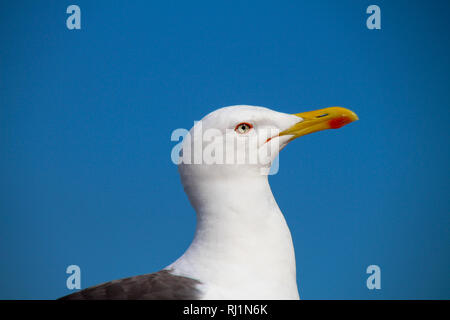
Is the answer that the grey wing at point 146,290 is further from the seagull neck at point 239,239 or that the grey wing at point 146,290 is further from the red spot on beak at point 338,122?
the red spot on beak at point 338,122

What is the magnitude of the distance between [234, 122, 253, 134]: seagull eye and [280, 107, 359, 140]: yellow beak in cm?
29

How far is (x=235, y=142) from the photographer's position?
9.14ft

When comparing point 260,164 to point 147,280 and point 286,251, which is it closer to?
point 286,251

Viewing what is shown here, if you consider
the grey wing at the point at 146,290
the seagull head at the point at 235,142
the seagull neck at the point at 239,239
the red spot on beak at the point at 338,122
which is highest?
the red spot on beak at the point at 338,122

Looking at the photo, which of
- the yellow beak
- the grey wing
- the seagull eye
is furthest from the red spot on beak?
the grey wing

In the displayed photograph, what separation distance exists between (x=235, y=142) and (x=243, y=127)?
0.37 ft

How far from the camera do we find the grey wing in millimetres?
2471

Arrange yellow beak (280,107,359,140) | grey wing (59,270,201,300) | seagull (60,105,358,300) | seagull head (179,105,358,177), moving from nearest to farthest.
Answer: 1. grey wing (59,270,201,300)
2. seagull (60,105,358,300)
3. seagull head (179,105,358,177)
4. yellow beak (280,107,359,140)

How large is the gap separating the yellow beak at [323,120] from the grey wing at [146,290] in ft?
3.49

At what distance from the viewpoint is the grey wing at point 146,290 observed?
2471 millimetres

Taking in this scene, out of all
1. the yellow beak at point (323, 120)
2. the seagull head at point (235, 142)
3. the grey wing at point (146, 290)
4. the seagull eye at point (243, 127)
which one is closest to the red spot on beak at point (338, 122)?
the yellow beak at point (323, 120)

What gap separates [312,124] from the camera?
9.86 feet

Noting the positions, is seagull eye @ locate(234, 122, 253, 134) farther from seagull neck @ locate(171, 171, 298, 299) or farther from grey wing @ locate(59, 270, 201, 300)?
grey wing @ locate(59, 270, 201, 300)
